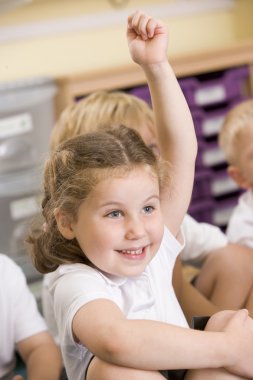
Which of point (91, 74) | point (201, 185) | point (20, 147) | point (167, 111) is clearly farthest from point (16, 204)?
point (167, 111)

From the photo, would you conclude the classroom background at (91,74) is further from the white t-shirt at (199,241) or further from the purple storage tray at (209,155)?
the white t-shirt at (199,241)

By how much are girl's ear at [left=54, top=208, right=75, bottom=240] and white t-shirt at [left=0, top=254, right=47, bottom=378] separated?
222mm

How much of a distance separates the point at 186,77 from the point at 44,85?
350 mm

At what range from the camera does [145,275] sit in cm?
66

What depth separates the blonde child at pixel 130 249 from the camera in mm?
553

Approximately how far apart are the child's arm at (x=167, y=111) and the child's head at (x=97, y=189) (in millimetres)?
43

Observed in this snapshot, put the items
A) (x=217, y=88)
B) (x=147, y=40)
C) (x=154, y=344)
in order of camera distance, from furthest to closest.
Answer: (x=217, y=88) → (x=147, y=40) → (x=154, y=344)

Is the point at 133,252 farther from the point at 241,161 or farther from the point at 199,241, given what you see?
the point at 241,161

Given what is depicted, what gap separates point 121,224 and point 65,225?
65 mm

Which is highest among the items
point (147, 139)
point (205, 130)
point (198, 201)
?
point (147, 139)

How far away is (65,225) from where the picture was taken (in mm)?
628

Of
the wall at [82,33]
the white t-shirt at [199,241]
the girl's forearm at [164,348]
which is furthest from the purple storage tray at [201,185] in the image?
the girl's forearm at [164,348]

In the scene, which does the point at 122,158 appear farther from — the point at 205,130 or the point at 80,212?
the point at 205,130

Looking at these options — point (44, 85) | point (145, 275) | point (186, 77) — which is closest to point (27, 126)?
point (44, 85)
